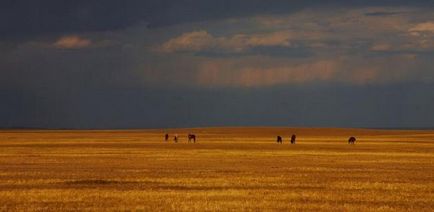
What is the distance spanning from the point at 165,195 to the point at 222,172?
10.6 m

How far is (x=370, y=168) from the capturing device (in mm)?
38219

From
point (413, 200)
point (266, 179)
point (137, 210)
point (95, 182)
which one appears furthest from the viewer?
point (266, 179)

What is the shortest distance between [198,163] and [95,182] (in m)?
14.2

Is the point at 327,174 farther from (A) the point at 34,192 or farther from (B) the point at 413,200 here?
(A) the point at 34,192

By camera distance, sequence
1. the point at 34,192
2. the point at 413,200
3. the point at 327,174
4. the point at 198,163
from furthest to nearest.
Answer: the point at 198,163 → the point at 327,174 → the point at 34,192 → the point at 413,200

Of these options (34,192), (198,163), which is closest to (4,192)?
(34,192)

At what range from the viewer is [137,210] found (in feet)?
64.7

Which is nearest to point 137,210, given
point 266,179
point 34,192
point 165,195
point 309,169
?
point 165,195

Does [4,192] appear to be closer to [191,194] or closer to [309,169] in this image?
[191,194]

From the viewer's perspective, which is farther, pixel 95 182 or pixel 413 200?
pixel 95 182

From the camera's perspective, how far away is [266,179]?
29828mm

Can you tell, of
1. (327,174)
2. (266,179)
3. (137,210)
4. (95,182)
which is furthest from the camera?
(327,174)

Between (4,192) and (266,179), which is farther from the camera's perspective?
(266,179)

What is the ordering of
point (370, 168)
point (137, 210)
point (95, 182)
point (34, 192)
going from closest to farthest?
point (137, 210) < point (34, 192) < point (95, 182) < point (370, 168)
